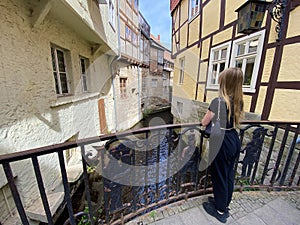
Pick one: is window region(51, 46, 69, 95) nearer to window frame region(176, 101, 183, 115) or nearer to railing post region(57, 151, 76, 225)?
railing post region(57, 151, 76, 225)

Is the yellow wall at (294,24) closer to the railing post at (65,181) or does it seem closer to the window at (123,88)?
the railing post at (65,181)

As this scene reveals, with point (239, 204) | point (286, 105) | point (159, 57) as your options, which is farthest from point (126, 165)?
point (159, 57)

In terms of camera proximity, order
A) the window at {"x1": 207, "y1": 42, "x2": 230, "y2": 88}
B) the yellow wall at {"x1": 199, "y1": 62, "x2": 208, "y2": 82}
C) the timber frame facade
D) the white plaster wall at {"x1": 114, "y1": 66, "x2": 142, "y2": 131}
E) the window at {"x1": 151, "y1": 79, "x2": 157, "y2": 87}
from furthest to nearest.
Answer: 1. the window at {"x1": 151, "y1": 79, "x2": 157, "y2": 87}
2. the white plaster wall at {"x1": 114, "y1": 66, "x2": 142, "y2": 131}
3. the yellow wall at {"x1": 199, "y1": 62, "x2": 208, "y2": 82}
4. the window at {"x1": 207, "y1": 42, "x2": 230, "y2": 88}
5. the timber frame facade

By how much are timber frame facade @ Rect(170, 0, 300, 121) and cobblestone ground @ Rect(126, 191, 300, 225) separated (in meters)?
1.47

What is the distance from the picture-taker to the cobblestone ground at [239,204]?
4.37ft

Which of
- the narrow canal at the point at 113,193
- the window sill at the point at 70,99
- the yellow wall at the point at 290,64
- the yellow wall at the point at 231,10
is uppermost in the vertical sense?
the yellow wall at the point at 231,10

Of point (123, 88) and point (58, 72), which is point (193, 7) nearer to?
point (123, 88)

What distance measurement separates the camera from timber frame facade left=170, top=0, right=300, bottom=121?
7.76ft

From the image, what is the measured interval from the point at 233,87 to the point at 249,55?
2.81m

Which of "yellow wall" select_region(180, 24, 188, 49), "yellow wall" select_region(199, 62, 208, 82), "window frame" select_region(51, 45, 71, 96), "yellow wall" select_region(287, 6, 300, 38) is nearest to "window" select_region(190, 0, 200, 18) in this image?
"yellow wall" select_region(180, 24, 188, 49)

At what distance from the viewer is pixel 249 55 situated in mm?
3104

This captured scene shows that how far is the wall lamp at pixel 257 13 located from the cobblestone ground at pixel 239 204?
2.58 metres

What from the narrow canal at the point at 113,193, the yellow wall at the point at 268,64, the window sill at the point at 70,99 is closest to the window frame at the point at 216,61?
the yellow wall at the point at 268,64

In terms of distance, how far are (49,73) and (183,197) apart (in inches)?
117
